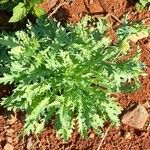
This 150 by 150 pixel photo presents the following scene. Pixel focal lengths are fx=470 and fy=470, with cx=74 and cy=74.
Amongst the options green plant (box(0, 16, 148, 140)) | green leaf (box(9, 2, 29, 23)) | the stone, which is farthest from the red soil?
green leaf (box(9, 2, 29, 23))

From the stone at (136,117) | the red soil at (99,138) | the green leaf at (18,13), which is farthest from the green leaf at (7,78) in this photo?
the stone at (136,117)

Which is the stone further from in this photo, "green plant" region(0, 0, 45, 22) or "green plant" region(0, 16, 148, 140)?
"green plant" region(0, 0, 45, 22)

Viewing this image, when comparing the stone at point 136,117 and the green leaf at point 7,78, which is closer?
the green leaf at point 7,78

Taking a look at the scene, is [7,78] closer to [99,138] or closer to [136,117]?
[99,138]

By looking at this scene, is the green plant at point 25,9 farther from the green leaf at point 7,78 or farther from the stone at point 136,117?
the stone at point 136,117

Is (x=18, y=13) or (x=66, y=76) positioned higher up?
(x=18, y=13)

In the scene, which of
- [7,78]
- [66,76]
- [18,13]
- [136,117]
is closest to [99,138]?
[136,117]

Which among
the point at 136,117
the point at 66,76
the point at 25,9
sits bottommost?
the point at 136,117
